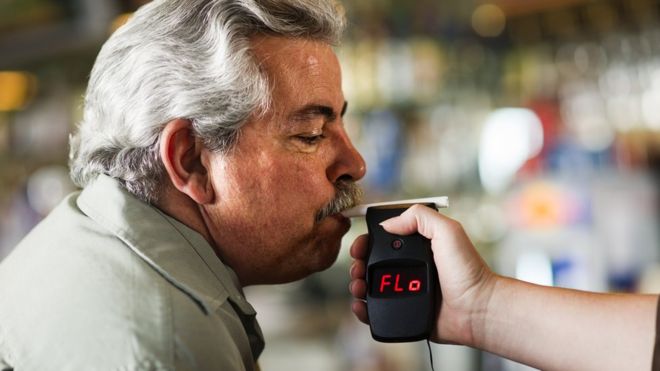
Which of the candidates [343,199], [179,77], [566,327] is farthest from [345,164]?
[566,327]

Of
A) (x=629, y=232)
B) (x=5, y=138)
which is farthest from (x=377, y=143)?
(x=5, y=138)

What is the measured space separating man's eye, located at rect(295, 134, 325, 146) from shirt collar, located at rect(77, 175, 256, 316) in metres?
0.21

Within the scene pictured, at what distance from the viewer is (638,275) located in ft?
9.77

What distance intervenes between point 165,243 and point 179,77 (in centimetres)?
24

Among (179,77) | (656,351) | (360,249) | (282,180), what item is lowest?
(656,351)

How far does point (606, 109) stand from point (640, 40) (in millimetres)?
304

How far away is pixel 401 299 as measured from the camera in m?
1.14

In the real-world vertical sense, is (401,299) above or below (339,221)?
below

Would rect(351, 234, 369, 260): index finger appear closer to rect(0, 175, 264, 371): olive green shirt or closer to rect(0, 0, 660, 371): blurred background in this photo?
rect(0, 175, 264, 371): olive green shirt

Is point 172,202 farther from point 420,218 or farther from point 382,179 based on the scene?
point 382,179

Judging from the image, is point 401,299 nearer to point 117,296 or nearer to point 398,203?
point 398,203

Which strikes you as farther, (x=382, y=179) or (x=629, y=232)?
(x=382, y=179)

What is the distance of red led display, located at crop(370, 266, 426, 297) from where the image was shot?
1.14m

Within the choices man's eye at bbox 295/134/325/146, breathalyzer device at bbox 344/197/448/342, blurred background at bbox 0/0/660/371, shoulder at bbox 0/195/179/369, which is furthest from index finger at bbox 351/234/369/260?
blurred background at bbox 0/0/660/371
